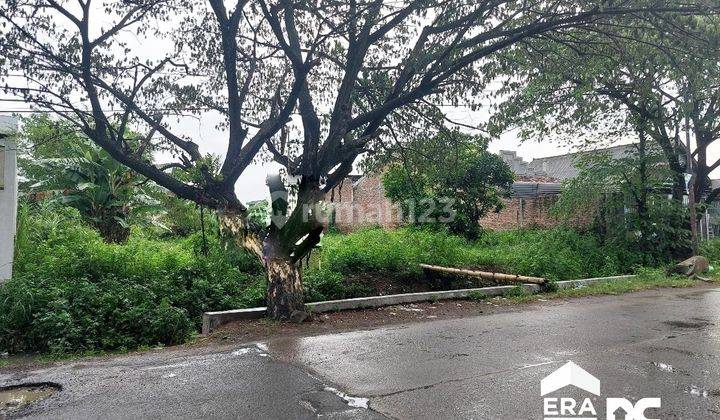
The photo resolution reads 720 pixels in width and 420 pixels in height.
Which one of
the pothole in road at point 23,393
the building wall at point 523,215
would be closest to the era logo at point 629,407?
the pothole in road at point 23,393

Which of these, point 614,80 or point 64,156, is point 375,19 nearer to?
point 614,80

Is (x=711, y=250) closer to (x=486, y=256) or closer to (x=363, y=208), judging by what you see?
(x=486, y=256)

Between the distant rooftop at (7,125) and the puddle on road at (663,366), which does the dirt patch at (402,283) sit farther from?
the distant rooftop at (7,125)

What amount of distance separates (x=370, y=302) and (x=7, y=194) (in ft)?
21.1

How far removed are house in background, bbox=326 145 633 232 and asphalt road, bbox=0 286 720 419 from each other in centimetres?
892

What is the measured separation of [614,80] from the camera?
1240cm

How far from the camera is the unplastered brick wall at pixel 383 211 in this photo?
2077cm

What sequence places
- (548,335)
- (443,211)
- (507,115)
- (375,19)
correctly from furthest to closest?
(443,211) → (507,115) → (375,19) → (548,335)

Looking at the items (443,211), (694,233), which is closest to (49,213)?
(443,211)

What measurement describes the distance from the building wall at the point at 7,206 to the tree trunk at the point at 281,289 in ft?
14.6

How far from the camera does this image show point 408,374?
16.9 ft

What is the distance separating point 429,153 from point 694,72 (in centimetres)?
448

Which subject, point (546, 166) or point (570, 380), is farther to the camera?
point (546, 166)

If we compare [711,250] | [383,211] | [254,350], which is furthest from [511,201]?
[254,350]
